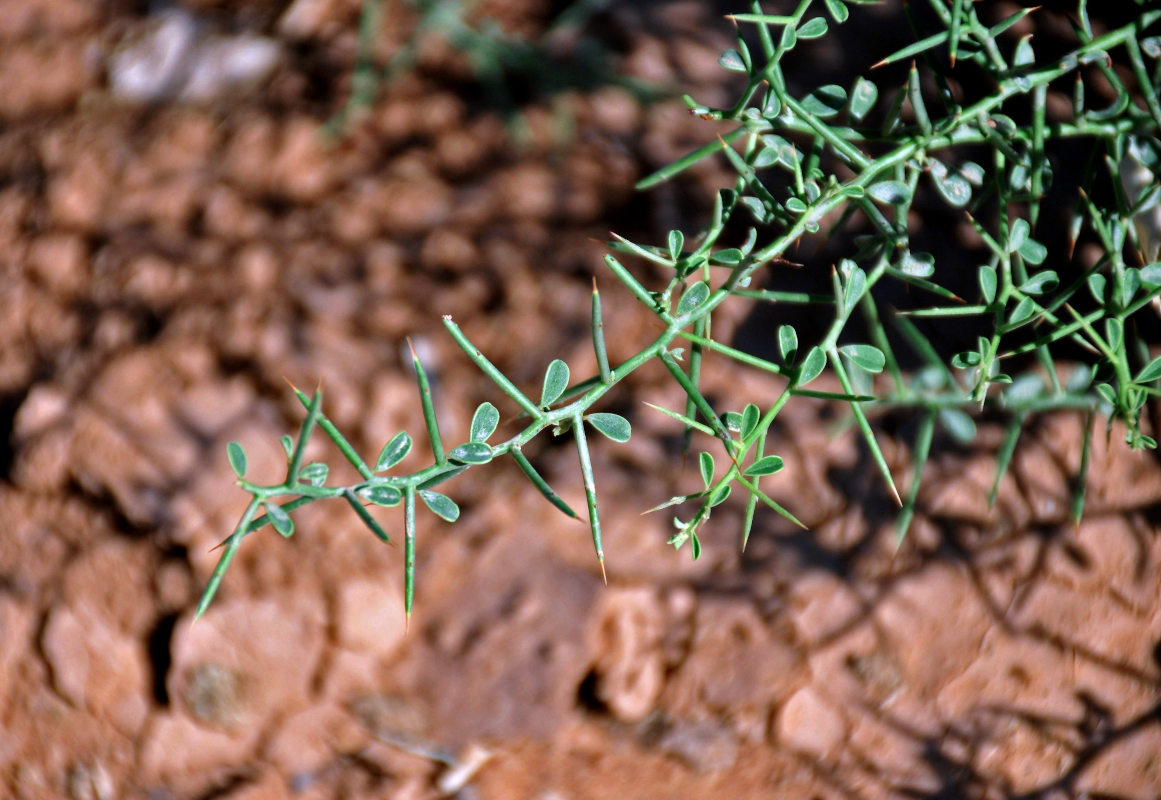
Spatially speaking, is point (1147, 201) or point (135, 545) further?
point (135, 545)

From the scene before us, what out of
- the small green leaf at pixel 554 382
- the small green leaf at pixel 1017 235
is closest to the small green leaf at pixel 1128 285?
the small green leaf at pixel 1017 235

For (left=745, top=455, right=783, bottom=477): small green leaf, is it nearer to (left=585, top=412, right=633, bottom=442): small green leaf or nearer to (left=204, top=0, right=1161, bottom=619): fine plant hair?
(left=204, top=0, right=1161, bottom=619): fine plant hair

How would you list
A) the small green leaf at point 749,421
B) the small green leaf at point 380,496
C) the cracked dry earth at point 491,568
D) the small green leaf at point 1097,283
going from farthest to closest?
1. the cracked dry earth at point 491,568
2. the small green leaf at point 1097,283
3. the small green leaf at point 749,421
4. the small green leaf at point 380,496

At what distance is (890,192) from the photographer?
2.82 ft

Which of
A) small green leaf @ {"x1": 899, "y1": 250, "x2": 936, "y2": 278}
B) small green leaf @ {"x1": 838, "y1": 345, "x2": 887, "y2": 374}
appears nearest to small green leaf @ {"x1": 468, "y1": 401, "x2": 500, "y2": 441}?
small green leaf @ {"x1": 838, "y1": 345, "x2": 887, "y2": 374}

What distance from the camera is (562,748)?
127cm

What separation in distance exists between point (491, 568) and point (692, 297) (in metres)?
0.61

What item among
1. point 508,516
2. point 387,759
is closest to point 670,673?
point 508,516

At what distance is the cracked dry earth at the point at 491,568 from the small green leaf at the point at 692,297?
0.48m

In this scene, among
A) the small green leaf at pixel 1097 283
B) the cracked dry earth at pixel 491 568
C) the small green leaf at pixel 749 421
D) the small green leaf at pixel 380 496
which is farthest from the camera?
the cracked dry earth at pixel 491 568

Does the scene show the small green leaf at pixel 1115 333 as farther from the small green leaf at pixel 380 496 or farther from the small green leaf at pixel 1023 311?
the small green leaf at pixel 380 496

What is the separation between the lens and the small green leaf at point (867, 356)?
0.83 meters

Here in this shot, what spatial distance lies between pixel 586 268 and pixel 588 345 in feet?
0.39

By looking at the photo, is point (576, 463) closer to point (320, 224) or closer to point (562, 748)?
point (562, 748)
